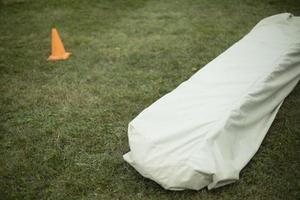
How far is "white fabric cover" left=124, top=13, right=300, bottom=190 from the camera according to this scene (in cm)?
259

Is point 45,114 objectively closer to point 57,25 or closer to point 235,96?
point 235,96

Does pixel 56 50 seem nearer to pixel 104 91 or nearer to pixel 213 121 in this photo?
pixel 104 91

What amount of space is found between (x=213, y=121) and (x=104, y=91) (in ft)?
6.54

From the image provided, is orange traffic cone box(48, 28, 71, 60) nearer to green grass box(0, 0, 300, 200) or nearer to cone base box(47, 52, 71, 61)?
cone base box(47, 52, 71, 61)

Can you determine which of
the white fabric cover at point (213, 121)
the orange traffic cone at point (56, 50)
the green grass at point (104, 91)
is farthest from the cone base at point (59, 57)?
the white fabric cover at point (213, 121)

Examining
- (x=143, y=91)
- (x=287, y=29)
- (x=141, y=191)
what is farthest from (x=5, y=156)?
(x=287, y=29)

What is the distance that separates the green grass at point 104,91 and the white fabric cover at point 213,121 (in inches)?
8.0

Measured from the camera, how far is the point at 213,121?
2752mm

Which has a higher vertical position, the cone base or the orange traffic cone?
the orange traffic cone

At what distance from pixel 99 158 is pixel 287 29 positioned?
2878mm

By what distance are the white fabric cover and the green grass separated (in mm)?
204

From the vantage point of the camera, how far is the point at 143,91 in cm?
434

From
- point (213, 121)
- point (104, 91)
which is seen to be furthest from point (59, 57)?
point (213, 121)

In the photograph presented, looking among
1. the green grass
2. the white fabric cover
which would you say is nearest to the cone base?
the green grass
